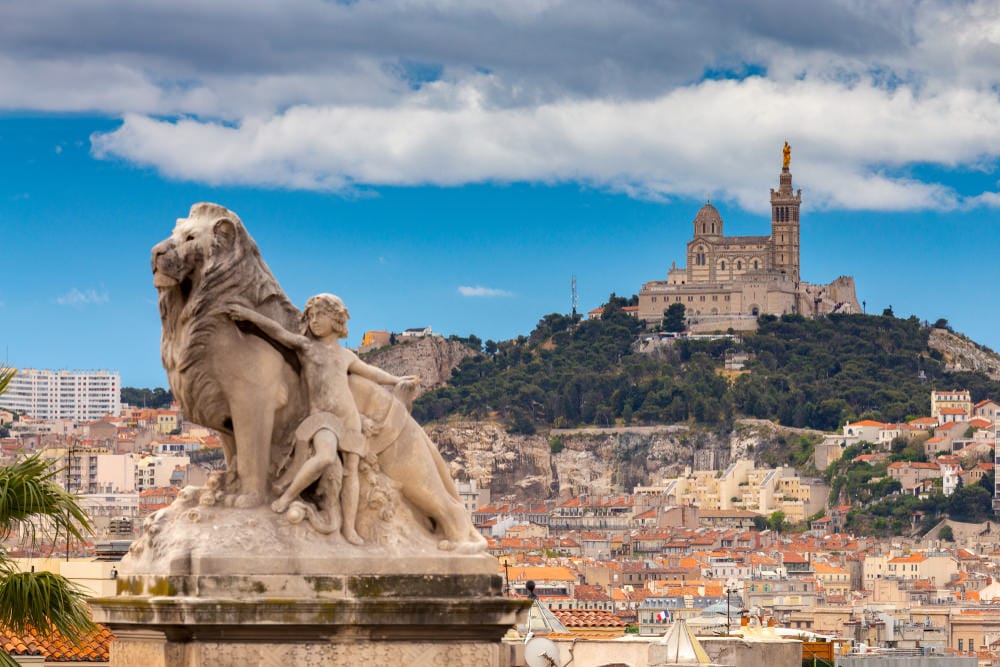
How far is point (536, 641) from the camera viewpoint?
1165 cm

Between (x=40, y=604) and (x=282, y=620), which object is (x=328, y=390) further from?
(x=40, y=604)

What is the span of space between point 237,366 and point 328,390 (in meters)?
0.21

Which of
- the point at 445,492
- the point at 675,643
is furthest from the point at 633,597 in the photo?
the point at 445,492

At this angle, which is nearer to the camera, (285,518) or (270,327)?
(285,518)

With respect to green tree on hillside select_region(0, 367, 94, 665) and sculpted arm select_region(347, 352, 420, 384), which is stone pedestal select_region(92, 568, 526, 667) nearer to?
sculpted arm select_region(347, 352, 420, 384)

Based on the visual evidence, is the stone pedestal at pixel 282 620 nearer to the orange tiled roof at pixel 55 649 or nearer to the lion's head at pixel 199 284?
the lion's head at pixel 199 284

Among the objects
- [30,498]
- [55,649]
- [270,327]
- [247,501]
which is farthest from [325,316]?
[55,649]

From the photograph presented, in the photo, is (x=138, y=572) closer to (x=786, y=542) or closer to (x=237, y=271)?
(x=237, y=271)

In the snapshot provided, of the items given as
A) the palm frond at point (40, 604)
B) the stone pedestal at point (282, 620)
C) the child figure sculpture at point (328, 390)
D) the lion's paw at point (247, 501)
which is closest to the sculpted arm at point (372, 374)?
the child figure sculpture at point (328, 390)

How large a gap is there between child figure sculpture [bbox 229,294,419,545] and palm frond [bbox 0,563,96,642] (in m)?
1.33

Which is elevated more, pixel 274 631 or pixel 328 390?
pixel 328 390

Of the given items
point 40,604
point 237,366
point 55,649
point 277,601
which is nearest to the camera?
point 277,601

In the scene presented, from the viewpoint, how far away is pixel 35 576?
721 cm

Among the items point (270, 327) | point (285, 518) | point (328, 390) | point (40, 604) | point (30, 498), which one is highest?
point (270, 327)
